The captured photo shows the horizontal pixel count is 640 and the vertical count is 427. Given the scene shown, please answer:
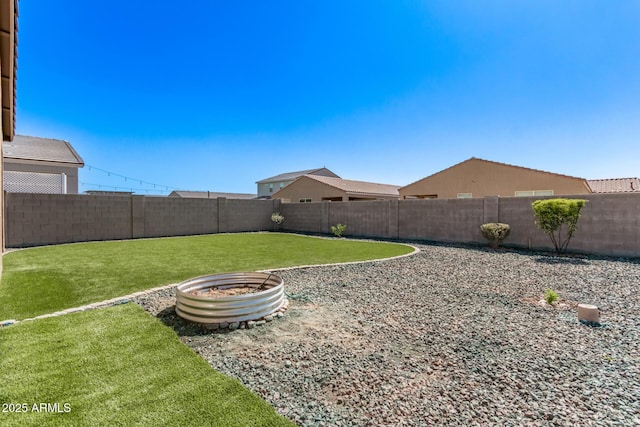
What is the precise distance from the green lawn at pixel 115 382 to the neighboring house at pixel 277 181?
33393 mm

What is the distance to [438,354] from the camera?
2.99 meters

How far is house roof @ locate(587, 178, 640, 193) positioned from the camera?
18.2 meters

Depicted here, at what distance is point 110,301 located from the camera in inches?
182

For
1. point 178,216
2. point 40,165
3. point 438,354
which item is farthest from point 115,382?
point 40,165

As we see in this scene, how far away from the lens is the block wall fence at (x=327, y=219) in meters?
9.09

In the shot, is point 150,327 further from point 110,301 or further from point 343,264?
point 343,264

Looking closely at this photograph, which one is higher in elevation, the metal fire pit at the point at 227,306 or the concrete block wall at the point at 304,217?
the concrete block wall at the point at 304,217

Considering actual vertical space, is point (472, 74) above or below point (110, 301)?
above

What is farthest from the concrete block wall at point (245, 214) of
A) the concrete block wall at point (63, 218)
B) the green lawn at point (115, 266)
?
the green lawn at point (115, 266)

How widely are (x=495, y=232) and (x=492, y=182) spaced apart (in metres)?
9.06

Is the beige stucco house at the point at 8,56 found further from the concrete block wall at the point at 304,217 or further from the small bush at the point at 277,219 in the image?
the concrete block wall at the point at 304,217

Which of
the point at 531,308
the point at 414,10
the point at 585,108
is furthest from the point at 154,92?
the point at 585,108

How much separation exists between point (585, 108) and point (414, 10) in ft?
26.2

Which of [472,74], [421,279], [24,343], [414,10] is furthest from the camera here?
[472,74]
